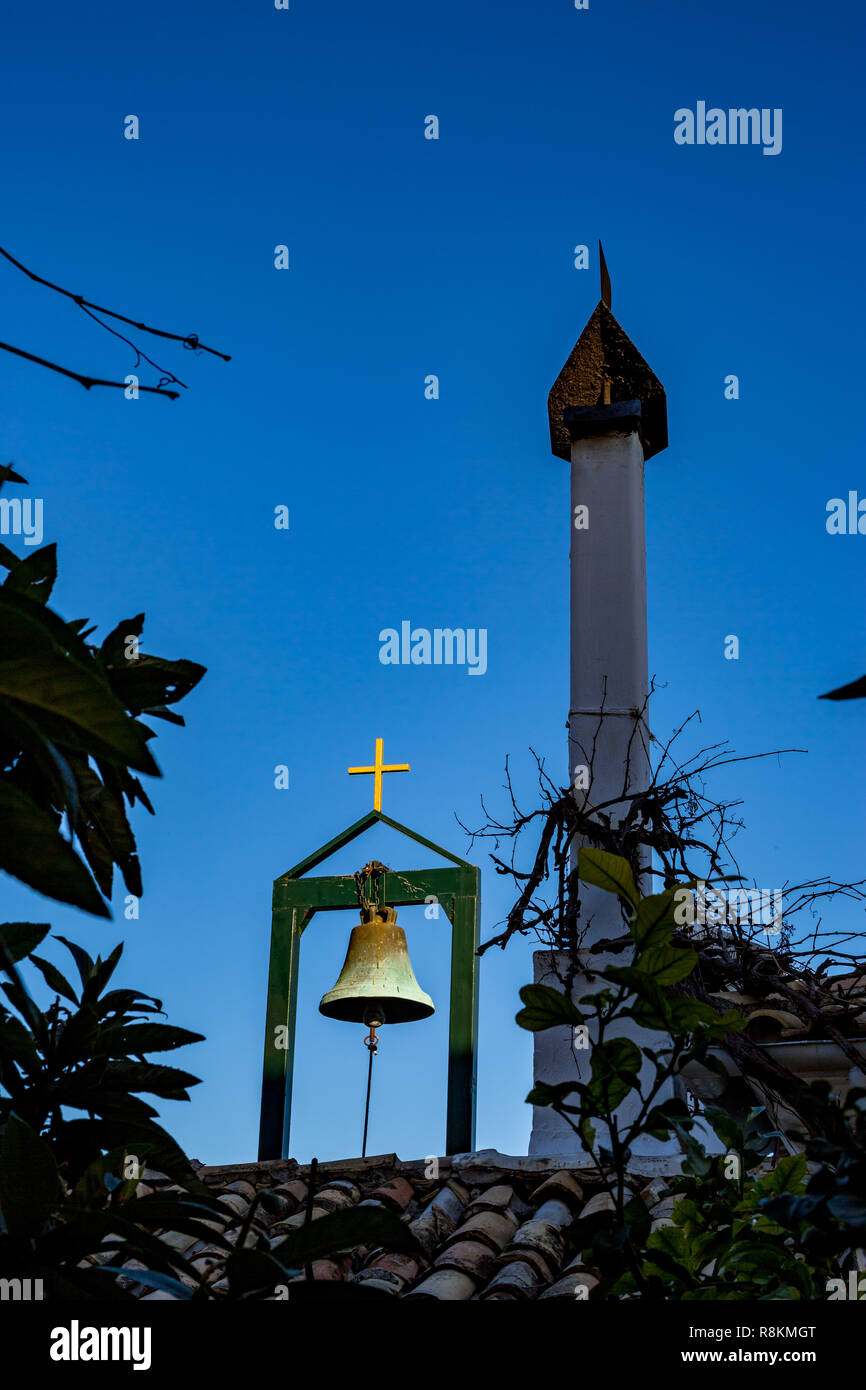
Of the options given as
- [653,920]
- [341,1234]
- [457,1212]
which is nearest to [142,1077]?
[341,1234]

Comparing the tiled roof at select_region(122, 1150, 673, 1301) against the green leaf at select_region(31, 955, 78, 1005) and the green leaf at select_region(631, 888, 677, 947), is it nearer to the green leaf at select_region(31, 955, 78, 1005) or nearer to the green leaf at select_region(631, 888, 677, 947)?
the green leaf at select_region(31, 955, 78, 1005)

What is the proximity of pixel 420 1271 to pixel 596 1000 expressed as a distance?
2.10m

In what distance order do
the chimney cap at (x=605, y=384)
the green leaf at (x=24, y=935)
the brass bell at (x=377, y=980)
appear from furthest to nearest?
the brass bell at (x=377, y=980) → the chimney cap at (x=605, y=384) → the green leaf at (x=24, y=935)

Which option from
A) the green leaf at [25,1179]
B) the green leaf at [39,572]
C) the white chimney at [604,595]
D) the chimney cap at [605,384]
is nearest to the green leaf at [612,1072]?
the green leaf at [25,1179]

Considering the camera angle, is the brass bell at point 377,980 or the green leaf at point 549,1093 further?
the brass bell at point 377,980

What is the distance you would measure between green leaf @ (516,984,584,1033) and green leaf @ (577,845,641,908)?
10 centimetres

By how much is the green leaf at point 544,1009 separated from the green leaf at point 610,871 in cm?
10

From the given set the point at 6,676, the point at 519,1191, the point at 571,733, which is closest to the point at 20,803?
the point at 6,676

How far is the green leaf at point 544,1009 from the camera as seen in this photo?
45.6 inches

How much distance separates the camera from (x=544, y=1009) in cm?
117

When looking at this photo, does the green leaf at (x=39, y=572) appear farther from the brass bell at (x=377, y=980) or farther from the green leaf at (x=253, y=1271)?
the brass bell at (x=377, y=980)

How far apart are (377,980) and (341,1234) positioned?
4485 millimetres
